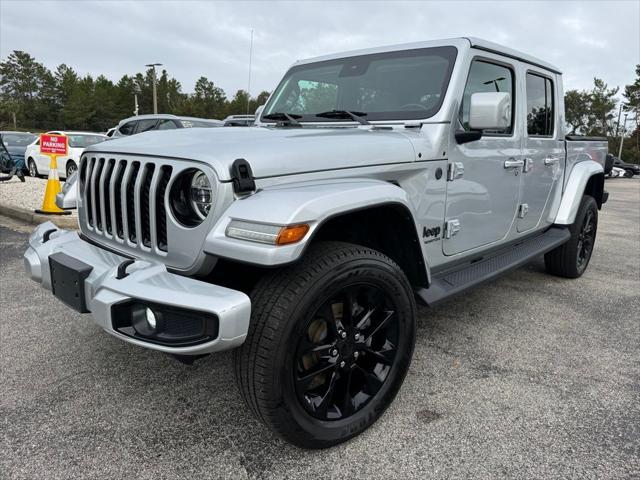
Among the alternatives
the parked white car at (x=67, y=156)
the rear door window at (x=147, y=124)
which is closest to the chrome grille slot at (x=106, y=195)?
the rear door window at (x=147, y=124)

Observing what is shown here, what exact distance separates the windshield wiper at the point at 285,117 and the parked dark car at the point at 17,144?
13.1 m

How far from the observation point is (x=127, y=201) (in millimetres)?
2197

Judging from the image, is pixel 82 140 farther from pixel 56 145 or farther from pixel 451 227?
pixel 451 227

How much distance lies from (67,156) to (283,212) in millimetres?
11601

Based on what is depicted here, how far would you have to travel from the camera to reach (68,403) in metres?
2.45

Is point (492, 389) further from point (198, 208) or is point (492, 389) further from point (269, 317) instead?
point (198, 208)

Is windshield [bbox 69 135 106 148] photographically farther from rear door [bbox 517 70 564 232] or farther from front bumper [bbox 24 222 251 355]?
front bumper [bbox 24 222 251 355]

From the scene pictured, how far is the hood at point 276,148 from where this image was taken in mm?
1970

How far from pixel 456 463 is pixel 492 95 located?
5.97 feet

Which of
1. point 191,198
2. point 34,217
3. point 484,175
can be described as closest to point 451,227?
point 484,175

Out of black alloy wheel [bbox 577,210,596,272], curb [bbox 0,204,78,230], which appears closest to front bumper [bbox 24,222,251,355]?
black alloy wheel [bbox 577,210,596,272]

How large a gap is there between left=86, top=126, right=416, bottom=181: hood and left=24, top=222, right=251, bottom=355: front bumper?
442 mm

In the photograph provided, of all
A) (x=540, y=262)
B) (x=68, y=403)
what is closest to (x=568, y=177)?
(x=540, y=262)

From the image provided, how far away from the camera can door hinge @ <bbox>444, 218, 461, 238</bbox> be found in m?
2.82
